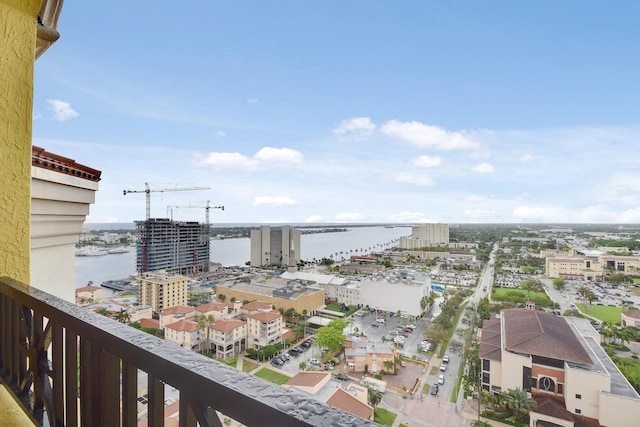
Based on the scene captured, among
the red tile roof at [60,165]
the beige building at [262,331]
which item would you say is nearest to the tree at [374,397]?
the beige building at [262,331]

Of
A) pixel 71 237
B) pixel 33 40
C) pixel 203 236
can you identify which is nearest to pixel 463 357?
pixel 71 237

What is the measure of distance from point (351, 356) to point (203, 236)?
60.4ft

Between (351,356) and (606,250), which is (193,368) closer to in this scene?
(351,356)

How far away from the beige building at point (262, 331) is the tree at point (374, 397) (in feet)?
11.4

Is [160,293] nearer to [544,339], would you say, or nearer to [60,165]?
[544,339]

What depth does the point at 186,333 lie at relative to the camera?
801 cm

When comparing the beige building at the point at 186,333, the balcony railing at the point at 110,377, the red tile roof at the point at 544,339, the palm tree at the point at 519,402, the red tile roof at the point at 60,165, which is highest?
the red tile roof at the point at 60,165

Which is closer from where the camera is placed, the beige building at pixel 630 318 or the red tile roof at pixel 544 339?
the red tile roof at pixel 544 339

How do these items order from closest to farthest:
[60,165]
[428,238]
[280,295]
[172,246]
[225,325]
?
1. [60,165]
2. [225,325]
3. [280,295]
4. [172,246]
5. [428,238]

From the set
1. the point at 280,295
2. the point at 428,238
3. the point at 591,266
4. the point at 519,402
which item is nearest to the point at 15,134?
the point at 519,402

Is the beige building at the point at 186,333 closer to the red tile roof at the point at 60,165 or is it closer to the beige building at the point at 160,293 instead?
the beige building at the point at 160,293

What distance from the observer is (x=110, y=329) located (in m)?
0.46

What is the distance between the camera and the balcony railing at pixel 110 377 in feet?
0.89

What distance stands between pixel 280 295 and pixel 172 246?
40.7ft
